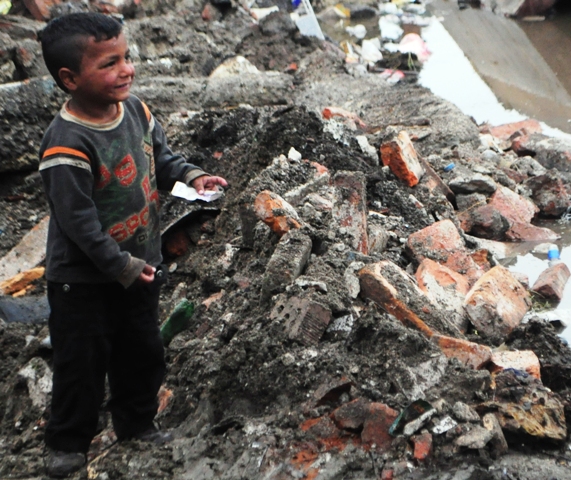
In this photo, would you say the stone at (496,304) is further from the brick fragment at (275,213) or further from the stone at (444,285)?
the brick fragment at (275,213)

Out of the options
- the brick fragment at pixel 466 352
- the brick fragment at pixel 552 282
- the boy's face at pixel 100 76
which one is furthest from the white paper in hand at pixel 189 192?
the brick fragment at pixel 552 282

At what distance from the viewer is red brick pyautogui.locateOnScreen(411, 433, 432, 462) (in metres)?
2.09

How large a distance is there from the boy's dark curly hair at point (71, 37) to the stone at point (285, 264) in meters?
1.27

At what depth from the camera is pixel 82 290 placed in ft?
7.43

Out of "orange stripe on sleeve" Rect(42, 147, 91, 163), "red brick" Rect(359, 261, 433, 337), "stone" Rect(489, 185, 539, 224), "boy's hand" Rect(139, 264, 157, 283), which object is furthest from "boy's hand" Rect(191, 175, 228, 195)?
"stone" Rect(489, 185, 539, 224)

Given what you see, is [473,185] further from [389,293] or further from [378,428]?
[378,428]

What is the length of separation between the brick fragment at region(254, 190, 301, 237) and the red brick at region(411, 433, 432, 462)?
145cm

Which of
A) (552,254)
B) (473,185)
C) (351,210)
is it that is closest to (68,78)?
(351,210)

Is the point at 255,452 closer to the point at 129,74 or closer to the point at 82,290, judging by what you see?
the point at 82,290

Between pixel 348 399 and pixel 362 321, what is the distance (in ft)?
1.19

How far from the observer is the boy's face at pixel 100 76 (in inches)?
83.2

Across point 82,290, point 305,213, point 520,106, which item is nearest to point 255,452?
point 82,290

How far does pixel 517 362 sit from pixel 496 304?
668 mm

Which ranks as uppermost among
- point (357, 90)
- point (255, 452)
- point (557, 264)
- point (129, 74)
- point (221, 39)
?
point (129, 74)
